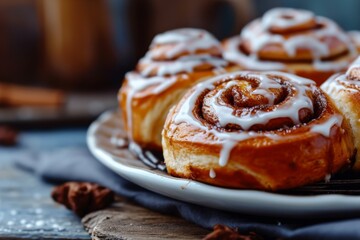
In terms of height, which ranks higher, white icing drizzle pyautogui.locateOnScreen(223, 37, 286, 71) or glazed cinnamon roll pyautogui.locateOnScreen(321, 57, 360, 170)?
glazed cinnamon roll pyautogui.locateOnScreen(321, 57, 360, 170)

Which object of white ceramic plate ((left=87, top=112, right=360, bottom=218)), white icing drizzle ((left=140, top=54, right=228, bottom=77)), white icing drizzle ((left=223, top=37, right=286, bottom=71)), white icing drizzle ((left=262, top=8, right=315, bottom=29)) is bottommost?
white ceramic plate ((left=87, top=112, right=360, bottom=218))

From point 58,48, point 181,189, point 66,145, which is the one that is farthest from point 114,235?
point 58,48

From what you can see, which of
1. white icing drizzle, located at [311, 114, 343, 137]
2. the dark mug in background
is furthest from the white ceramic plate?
the dark mug in background

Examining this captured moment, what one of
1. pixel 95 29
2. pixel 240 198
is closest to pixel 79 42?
pixel 95 29

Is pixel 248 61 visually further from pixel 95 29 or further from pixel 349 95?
pixel 95 29

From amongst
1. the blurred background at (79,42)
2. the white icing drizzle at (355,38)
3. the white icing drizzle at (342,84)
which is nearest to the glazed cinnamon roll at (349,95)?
the white icing drizzle at (342,84)

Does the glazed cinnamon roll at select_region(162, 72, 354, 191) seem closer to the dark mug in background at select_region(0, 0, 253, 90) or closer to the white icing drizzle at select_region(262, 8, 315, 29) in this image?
the white icing drizzle at select_region(262, 8, 315, 29)
